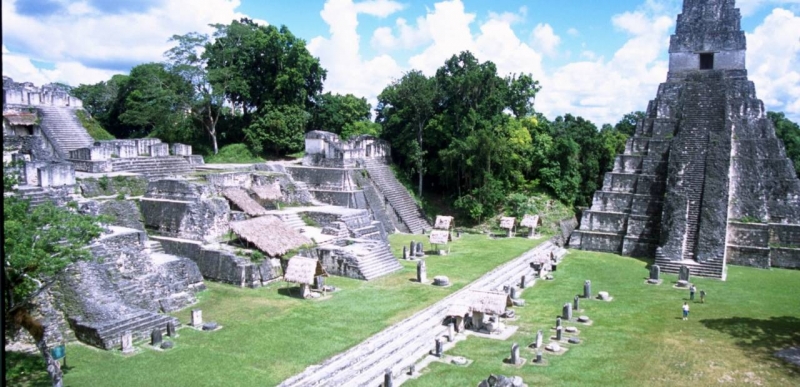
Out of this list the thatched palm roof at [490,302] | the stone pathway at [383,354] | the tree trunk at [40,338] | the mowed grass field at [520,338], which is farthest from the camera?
the thatched palm roof at [490,302]

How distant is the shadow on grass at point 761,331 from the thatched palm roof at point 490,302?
5486 millimetres

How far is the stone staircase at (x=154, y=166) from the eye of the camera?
2117 cm

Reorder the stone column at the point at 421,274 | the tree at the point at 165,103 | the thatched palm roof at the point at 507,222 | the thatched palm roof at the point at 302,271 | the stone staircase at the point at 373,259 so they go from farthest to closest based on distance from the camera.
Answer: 1. the tree at the point at 165,103
2. the thatched palm roof at the point at 507,222
3. the stone staircase at the point at 373,259
4. the stone column at the point at 421,274
5. the thatched palm roof at the point at 302,271

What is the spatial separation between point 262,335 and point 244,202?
841 centimetres

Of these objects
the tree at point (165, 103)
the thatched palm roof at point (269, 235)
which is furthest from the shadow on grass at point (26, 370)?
the tree at point (165, 103)

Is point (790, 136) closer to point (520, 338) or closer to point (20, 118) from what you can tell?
point (520, 338)

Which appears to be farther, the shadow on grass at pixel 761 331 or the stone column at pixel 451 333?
the stone column at pixel 451 333

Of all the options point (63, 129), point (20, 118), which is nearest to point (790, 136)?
point (63, 129)

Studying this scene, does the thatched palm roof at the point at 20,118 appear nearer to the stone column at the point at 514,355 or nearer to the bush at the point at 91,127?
the bush at the point at 91,127

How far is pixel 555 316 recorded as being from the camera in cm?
1547

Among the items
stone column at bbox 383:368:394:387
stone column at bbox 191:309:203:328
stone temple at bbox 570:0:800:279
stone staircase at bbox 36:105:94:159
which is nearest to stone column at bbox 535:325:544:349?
stone column at bbox 383:368:394:387

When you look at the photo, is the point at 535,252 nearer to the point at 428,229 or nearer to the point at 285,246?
the point at 428,229

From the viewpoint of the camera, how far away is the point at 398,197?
2884cm

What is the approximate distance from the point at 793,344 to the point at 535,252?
410 inches
